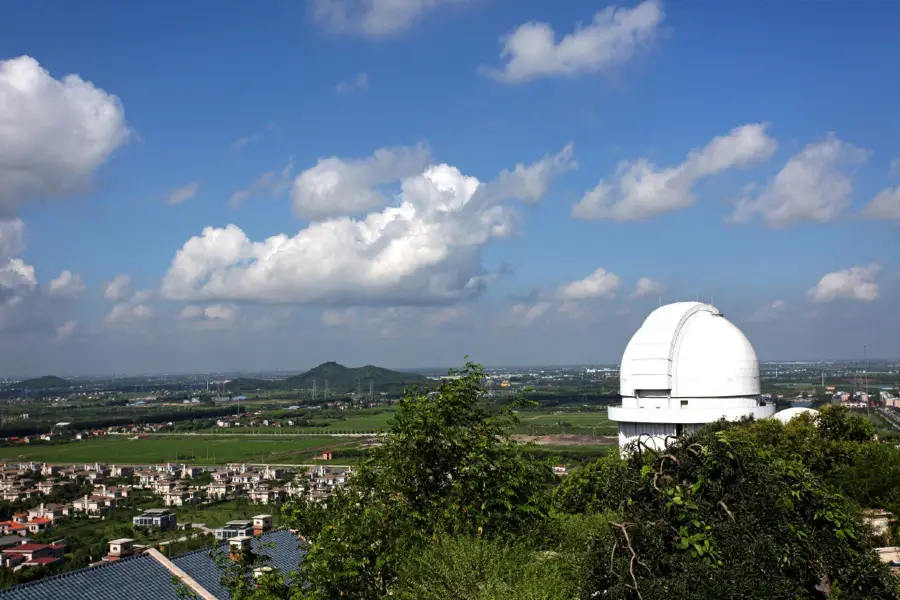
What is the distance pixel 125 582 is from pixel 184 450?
147 meters

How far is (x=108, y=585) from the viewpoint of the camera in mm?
20891

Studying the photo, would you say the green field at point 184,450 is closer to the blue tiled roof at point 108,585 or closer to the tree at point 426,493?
the blue tiled roof at point 108,585

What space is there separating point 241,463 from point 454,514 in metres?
131

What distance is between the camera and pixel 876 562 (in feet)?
26.2

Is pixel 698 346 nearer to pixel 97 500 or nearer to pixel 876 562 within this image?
pixel 876 562

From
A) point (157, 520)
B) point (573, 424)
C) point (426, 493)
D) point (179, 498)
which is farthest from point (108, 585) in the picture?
point (573, 424)

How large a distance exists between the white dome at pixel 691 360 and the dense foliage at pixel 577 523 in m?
9.78

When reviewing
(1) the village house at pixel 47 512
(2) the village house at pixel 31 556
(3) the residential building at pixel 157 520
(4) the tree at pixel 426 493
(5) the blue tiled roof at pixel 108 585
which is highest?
(4) the tree at pixel 426 493

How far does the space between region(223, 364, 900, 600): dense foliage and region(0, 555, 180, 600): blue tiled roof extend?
8.61 meters

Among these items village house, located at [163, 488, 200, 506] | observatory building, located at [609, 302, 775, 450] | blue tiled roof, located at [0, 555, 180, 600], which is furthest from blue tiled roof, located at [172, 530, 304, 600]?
village house, located at [163, 488, 200, 506]

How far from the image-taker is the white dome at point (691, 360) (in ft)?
111

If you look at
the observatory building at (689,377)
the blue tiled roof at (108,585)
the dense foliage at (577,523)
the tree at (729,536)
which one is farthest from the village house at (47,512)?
the tree at (729,536)

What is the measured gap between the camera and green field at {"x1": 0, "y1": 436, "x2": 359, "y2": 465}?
143 metres

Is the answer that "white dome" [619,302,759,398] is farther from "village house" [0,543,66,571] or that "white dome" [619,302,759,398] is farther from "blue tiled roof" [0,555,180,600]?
"village house" [0,543,66,571]
